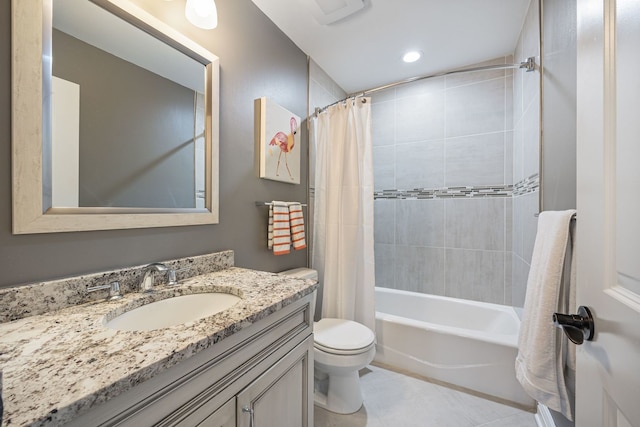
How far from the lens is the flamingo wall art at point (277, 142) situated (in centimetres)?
154

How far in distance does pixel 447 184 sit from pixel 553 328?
1515 mm

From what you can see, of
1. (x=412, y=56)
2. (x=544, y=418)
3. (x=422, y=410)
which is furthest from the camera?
(x=412, y=56)

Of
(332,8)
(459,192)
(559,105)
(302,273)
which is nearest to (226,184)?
(302,273)

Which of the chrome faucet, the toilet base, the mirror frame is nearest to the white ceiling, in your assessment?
the mirror frame

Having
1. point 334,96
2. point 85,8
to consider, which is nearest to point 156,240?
point 85,8

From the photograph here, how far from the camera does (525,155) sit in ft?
5.64

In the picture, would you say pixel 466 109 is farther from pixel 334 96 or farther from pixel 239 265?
pixel 239 265

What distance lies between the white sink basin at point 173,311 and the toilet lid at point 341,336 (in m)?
0.71

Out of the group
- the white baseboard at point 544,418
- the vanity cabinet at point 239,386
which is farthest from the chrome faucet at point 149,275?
the white baseboard at point 544,418

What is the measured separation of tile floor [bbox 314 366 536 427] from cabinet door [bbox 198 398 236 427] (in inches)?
37.7

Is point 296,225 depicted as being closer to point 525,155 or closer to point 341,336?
point 341,336

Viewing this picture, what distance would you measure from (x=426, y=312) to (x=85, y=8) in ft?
9.25

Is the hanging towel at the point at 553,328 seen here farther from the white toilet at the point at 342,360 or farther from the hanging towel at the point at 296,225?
the hanging towel at the point at 296,225

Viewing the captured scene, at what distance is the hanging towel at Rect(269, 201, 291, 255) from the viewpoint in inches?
62.0
